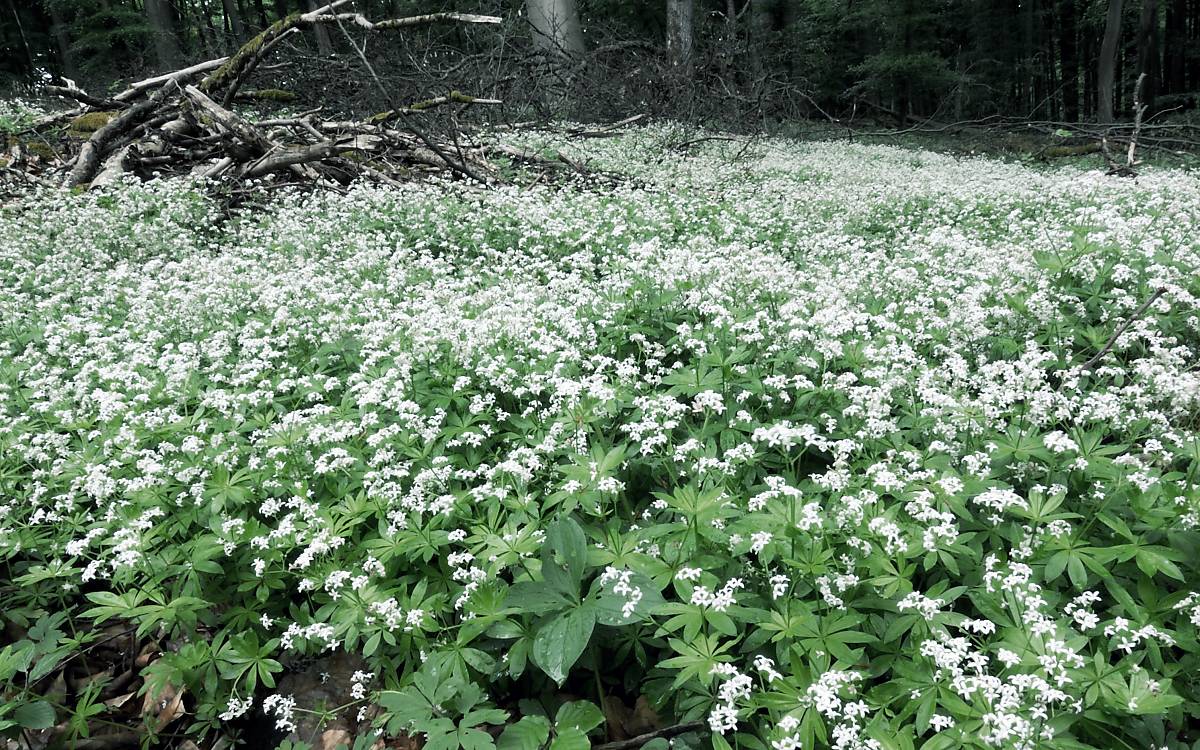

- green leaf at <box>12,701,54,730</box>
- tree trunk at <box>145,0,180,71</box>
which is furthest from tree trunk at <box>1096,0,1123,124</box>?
tree trunk at <box>145,0,180,71</box>

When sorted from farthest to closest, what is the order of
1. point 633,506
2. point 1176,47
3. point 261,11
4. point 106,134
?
1. point 261,11
2. point 1176,47
3. point 106,134
4. point 633,506

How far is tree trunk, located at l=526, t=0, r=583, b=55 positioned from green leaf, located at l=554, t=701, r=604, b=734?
19519 millimetres

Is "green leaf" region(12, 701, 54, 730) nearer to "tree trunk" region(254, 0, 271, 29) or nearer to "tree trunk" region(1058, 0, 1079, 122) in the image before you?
"tree trunk" region(1058, 0, 1079, 122)

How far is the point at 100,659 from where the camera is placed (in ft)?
11.6

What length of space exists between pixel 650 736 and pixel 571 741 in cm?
33

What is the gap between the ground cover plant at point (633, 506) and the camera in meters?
2.43

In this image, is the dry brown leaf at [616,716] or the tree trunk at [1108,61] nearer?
the dry brown leaf at [616,716]

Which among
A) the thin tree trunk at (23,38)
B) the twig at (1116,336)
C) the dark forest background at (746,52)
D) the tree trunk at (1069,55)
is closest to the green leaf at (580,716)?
the twig at (1116,336)

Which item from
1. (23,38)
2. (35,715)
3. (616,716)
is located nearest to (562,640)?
(616,716)

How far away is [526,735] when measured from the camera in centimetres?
241

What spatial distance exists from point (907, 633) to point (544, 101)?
1761 centimetres

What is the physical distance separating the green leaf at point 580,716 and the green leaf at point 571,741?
0.05 meters

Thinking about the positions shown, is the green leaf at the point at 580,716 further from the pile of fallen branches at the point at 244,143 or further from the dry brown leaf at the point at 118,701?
the pile of fallen branches at the point at 244,143

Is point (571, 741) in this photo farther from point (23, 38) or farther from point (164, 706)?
point (23, 38)
